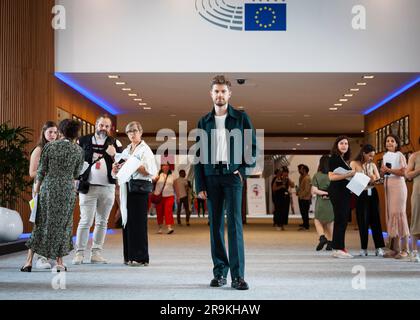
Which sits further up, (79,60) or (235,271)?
(79,60)

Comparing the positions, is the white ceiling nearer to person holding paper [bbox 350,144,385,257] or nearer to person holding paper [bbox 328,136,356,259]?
person holding paper [bbox 350,144,385,257]

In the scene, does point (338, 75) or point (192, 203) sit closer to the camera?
point (338, 75)

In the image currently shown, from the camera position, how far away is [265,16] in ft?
43.4

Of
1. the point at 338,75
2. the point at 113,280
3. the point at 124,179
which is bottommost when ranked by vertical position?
the point at 113,280

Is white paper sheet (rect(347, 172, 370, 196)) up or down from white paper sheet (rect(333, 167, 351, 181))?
down

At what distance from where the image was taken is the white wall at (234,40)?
13.1 m

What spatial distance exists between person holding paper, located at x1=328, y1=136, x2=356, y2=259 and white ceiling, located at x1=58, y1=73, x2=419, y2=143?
421cm

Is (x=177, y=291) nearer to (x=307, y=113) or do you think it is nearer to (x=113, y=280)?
(x=113, y=280)

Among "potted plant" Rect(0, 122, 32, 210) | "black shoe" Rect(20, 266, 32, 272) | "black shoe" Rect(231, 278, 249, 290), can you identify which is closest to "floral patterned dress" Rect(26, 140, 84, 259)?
"black shoe" Rect(20, 266, 32, 272)

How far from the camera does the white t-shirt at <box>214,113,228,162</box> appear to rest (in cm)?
583

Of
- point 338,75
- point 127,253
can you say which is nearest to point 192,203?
point 338,75
